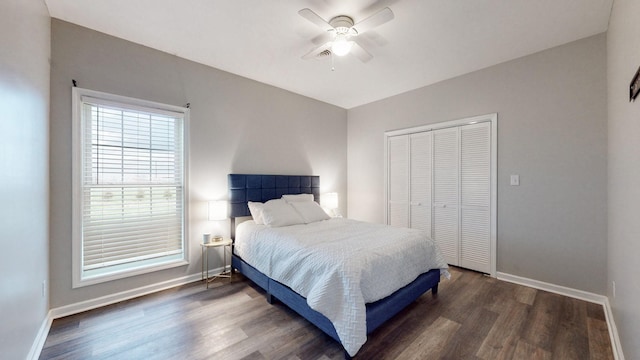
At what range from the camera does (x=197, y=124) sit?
3.05m

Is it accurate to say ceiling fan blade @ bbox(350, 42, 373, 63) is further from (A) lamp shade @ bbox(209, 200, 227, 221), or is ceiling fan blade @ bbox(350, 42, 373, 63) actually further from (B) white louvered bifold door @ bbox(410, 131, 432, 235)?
(A) lamp shade @ bbox(209, 200, 227, 221)

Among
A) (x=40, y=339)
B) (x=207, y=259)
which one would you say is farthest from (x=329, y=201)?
(x=40, y=339)

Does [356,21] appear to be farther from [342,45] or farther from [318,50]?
[318,50]

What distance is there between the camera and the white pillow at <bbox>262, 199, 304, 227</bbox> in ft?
10.0

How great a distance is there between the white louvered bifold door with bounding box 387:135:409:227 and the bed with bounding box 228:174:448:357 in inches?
46.8

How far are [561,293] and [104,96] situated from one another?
5150 millimetres

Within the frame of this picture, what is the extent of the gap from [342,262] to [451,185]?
244cm

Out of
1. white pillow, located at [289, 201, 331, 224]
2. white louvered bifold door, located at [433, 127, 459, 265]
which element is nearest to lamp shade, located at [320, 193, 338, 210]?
white pillow, located at [289, 201, 331, 224]

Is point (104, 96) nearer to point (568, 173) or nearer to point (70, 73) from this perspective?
point (70, 73)

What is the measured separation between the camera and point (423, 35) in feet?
8.06

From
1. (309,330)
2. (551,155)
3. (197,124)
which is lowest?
(309,330)

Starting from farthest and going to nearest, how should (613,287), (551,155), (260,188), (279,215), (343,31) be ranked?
(260,188) < (279,215) < (551,155) < (343,31) < (613,287)

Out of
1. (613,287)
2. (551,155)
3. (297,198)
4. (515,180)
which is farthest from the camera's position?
(297,198)

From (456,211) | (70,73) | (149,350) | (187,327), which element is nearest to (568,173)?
(456,211)
